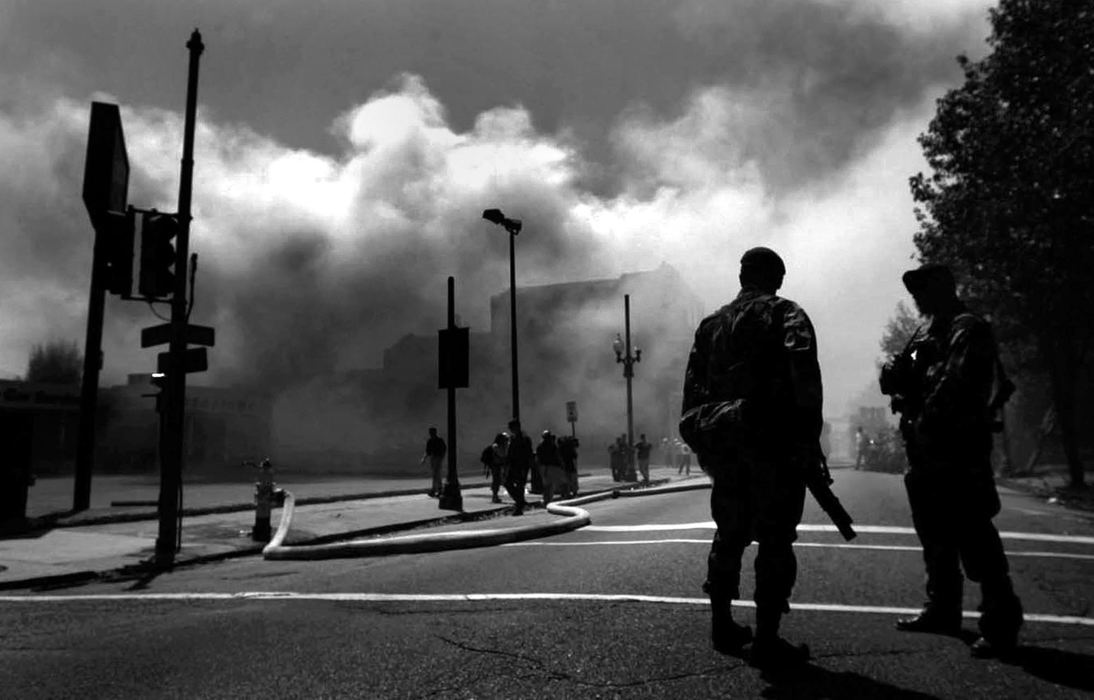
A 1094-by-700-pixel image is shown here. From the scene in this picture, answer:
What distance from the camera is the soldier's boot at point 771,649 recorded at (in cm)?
298

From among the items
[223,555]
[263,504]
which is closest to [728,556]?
[223,555]

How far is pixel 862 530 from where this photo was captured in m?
7.98

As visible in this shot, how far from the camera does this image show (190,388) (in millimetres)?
44688

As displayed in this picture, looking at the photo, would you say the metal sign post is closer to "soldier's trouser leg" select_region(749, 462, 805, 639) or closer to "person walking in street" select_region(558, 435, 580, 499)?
"person walking in street" select_region(558, 435, 580, 499)

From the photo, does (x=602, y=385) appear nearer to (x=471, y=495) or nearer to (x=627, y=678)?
(x=471, y=495)

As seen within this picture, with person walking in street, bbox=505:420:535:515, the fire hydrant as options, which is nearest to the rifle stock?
the fire hydrant

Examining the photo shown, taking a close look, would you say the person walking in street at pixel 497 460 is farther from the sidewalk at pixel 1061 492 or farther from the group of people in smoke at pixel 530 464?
the sidewalk at pixel 1061 492

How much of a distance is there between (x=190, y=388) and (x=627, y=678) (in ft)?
154

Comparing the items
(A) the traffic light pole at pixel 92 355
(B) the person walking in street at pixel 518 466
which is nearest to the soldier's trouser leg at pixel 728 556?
(B) the person walking in street at pixel 518 466

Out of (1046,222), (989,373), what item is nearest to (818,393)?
(989,373)

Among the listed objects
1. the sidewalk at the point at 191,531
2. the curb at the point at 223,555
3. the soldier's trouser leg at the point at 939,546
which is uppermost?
the soldier's trouser leg at the point at 939,546

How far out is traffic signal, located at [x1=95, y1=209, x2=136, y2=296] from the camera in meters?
8.25

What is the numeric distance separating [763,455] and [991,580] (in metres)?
1.16

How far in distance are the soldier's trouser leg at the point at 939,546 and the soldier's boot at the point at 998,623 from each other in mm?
303
